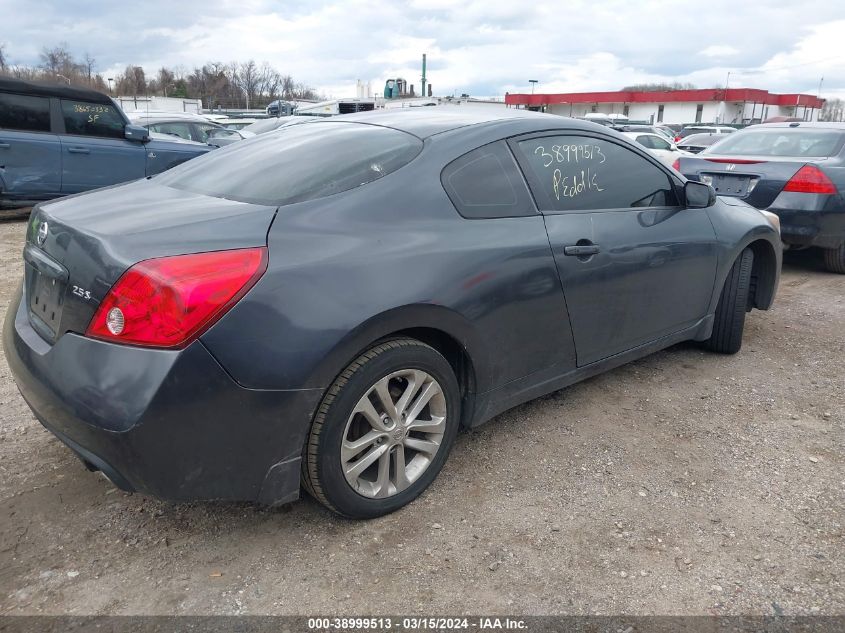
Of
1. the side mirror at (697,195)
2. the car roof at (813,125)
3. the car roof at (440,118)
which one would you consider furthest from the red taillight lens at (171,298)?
the car roof at (813,125)

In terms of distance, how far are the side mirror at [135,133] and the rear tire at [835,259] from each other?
8385 millimetres

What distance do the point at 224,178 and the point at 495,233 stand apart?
1184 mm

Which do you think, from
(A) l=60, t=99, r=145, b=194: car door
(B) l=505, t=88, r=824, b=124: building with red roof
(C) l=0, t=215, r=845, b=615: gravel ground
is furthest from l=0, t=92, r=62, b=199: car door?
(B) l=505, t=88, r=824, b=124: building with red roof

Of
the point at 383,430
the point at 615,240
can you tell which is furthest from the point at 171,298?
the point at 615,240

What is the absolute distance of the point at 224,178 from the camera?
2844 millimetres

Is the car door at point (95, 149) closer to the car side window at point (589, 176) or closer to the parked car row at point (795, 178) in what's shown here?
the parked car row at point (795, 178)

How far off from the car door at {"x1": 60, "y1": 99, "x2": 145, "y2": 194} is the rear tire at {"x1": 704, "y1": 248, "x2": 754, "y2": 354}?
770cm

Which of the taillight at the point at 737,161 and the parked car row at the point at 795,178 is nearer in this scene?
the parked car row at the point at 795,178

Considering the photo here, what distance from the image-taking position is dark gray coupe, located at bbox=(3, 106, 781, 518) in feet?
6.59

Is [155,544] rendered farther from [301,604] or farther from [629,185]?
[629,185]

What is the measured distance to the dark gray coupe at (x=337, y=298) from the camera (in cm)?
201

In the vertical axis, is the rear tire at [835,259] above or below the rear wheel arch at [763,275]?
below

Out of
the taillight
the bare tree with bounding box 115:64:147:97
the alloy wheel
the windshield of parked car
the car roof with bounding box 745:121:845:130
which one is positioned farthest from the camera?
the bare tree with bounding box 115:64:147:97

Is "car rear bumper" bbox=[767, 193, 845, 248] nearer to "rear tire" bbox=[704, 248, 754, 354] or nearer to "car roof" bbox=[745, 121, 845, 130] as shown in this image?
"car roof" bbox=[745, 121, 845, 130]
